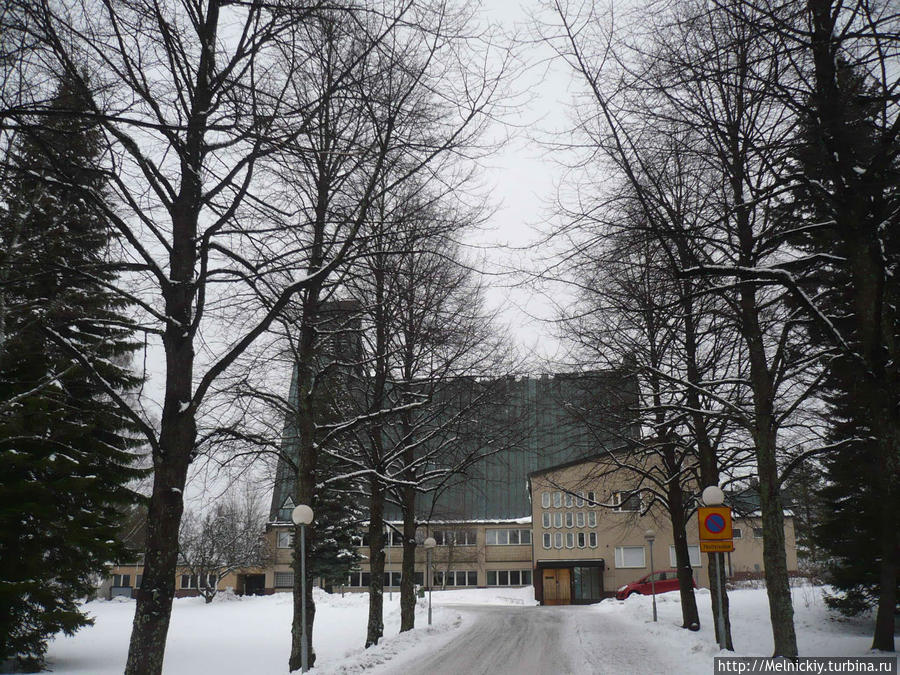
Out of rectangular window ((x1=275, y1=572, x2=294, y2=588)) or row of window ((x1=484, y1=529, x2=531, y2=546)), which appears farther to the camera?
rectangular window ((x1=275, y1=572, x2=294, y2=588))

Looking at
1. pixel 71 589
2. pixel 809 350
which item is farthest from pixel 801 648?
pixel 71 589

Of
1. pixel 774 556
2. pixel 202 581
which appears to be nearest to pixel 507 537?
pixel 202 581

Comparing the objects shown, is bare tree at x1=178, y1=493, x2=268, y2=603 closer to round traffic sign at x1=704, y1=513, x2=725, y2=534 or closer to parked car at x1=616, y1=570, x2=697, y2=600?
parked car at x1=616, y1=570, x2=697, y2=600

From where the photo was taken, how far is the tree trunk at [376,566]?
57.3 ft

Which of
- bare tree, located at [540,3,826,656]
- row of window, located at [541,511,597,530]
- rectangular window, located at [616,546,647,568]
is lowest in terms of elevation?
rectangular window, located at [616,546,647,568]

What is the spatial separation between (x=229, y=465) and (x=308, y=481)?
103 inches

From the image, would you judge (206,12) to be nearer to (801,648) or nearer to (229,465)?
(229,465)

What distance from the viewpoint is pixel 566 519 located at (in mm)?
53344

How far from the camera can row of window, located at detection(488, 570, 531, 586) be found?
6188cm

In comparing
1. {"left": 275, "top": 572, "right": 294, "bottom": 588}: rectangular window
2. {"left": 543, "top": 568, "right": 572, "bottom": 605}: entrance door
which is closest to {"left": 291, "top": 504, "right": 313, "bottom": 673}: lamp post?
{"left": 543, "top": 568, "right": 572, "bottom": 605}: entrance door

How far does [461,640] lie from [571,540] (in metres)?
34.8

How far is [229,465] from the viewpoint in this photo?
51.8 ft

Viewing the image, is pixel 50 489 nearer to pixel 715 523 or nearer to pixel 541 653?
pixel 541 653

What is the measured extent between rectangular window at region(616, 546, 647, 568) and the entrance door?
12.9 ft
